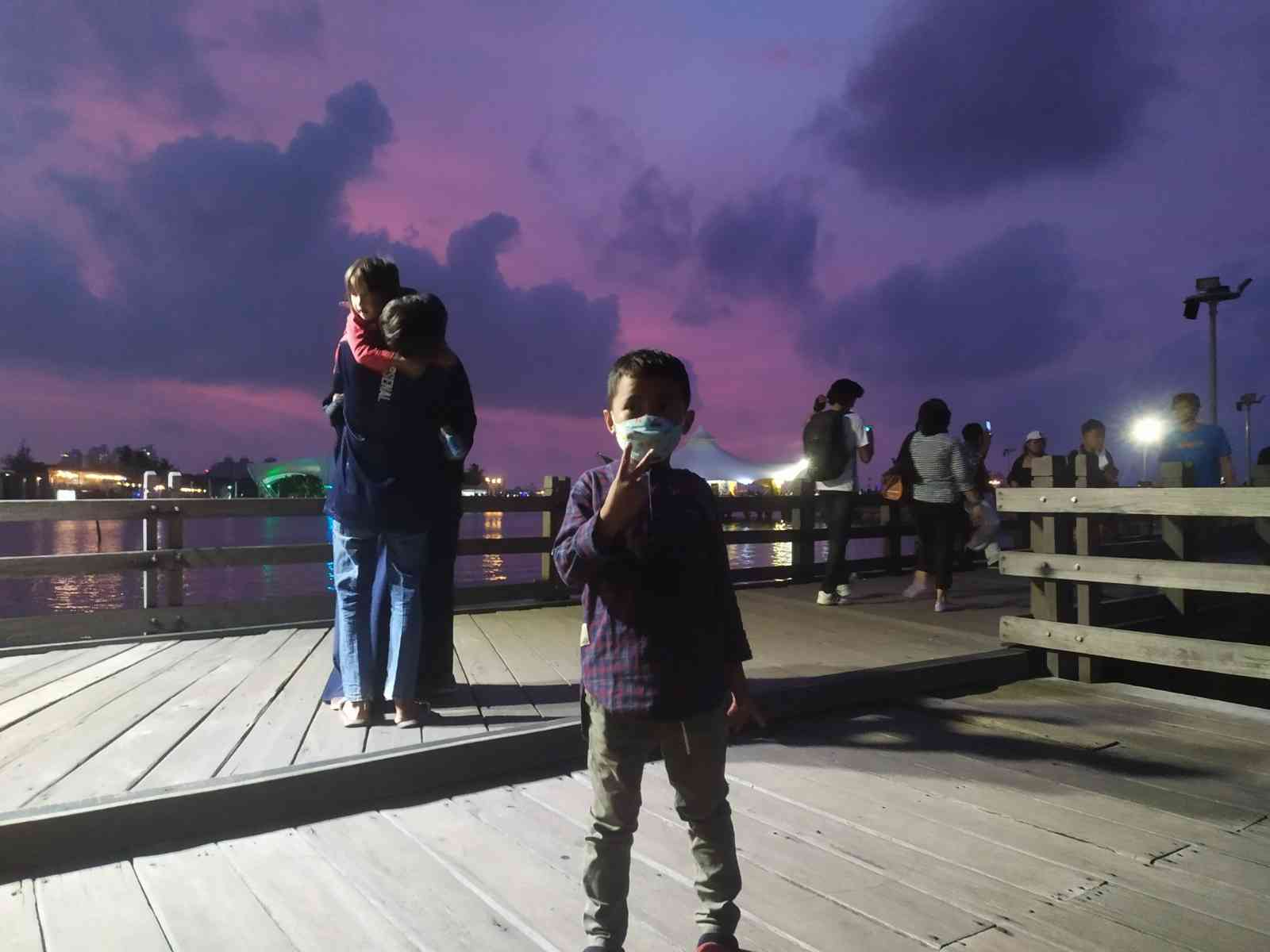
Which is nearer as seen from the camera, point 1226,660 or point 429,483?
point 429,483

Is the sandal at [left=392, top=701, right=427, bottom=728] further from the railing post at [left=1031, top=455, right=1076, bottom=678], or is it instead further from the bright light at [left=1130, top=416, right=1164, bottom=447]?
the bright light at [left=1130, top=416, right=1164, bottom=447]

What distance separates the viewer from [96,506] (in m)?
5.21

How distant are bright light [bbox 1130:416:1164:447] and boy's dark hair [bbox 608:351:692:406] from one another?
30324mm

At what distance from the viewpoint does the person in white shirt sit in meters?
6.99

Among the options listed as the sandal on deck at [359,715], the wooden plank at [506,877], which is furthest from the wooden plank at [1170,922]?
the sandal on deck at [359,715]

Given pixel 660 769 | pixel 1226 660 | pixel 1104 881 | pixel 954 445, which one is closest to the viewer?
pixel 1104 881

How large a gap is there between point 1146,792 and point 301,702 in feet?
11.0

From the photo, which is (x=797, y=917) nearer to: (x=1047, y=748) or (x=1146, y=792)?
(x=1146, y=792)

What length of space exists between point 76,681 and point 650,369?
375cm

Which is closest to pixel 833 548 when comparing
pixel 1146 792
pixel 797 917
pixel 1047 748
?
pixel 1047 748

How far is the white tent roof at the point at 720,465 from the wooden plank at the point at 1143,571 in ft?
183

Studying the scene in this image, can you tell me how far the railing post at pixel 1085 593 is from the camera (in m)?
4.82

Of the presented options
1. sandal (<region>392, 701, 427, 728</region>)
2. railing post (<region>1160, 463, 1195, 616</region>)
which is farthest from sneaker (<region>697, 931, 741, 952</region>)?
railing post (<region>1160, 463, 1195, 616</region>)

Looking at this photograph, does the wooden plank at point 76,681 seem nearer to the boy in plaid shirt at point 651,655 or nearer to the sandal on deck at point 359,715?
the sandal on deck at point 359,715
